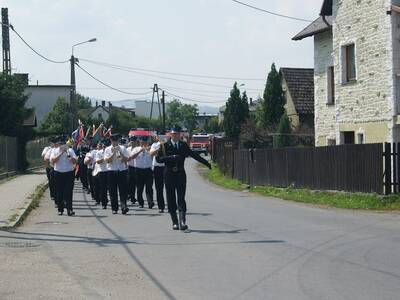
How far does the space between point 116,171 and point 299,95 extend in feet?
102

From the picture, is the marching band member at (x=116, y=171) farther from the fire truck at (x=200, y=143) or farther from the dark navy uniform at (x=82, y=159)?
the fire truck at (x=200, y=143)

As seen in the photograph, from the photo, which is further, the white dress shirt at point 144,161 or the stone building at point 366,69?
the stone building at point 366,69

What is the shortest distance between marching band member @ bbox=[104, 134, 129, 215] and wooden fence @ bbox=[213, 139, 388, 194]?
6.58 meters

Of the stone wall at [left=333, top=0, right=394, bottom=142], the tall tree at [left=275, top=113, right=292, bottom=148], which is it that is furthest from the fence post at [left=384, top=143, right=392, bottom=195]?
the tall tree at [left=275, top=113, right=292, bottom=148]

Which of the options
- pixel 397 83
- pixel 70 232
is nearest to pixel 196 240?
pixel 70 232

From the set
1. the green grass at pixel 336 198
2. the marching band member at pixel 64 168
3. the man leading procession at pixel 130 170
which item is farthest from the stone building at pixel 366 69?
the marching band member at pixel 64 168

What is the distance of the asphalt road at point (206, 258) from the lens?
787 centimetres

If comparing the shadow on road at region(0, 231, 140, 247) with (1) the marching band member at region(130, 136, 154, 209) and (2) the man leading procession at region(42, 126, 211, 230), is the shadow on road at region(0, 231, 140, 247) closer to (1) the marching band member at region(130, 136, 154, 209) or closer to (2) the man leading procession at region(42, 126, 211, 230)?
(2) the man leading procession at region(42, 126, 211, 230)

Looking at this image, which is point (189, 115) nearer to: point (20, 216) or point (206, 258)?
point (20, 216)

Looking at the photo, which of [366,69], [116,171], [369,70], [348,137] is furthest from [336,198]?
[116,171]

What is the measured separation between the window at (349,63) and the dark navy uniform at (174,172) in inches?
517

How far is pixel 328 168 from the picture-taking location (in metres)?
21.2

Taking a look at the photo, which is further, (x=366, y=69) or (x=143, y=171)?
(x=366, y=69)

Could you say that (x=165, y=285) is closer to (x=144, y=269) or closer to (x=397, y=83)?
(x=144, y=269)
